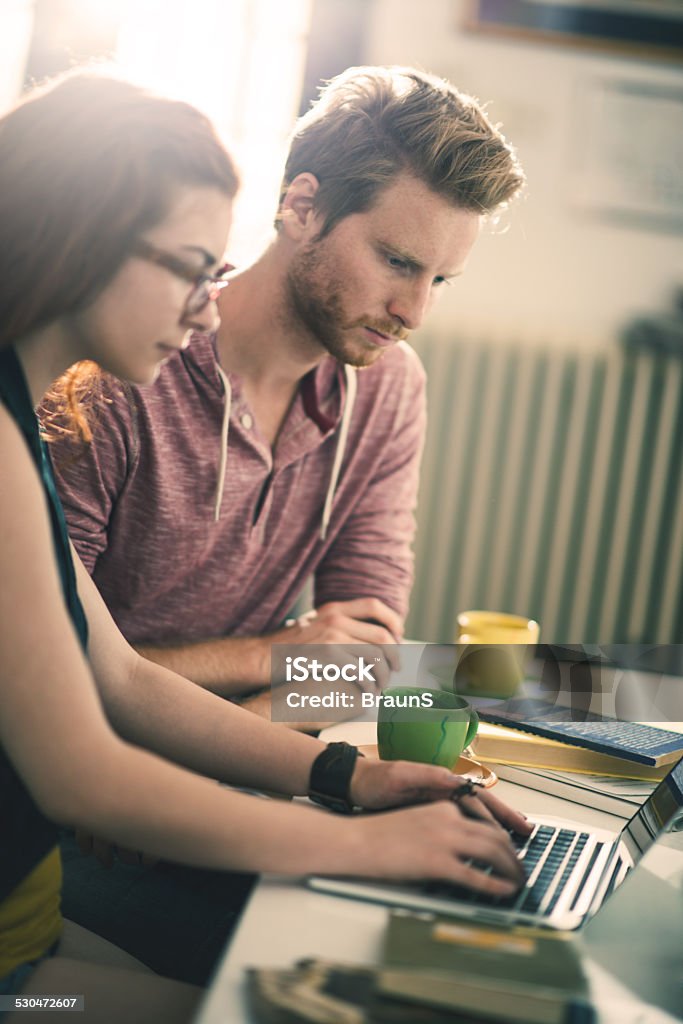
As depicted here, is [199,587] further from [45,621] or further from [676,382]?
[676,382]

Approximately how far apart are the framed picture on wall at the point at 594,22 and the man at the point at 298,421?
1.36 metres

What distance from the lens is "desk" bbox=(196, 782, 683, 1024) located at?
527 mm

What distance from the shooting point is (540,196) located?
269cm

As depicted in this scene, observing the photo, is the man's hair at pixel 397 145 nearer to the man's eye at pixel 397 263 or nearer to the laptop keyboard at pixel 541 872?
the man's eye at pixel 397 263

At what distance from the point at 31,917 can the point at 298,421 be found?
81cm

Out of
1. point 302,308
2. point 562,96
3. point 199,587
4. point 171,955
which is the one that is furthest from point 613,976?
point 562,96

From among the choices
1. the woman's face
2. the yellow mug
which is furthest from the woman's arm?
the yellow mug

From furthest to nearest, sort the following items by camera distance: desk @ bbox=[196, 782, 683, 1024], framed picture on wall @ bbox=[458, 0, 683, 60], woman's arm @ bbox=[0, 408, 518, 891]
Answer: framed picture on wall @ bbox=[458, 0, 683, 60]
woman's arm @ bbox=[0, 408, 518, 891]
desk @ bbox=[196, 782, 683, 1024]

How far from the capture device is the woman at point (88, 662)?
2.09ft

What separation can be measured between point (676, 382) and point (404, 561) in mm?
1448

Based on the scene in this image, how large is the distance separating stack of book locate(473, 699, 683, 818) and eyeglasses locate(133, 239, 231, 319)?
19.6 inches

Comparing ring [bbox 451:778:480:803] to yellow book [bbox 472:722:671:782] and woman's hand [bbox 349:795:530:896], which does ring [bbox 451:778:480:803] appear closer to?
woman's hand [bbox 349:795:530:896]

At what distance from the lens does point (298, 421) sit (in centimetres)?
142

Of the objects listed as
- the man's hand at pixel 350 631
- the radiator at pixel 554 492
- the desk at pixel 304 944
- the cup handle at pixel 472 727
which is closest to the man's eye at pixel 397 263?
the man's hand at pixel 350 631
